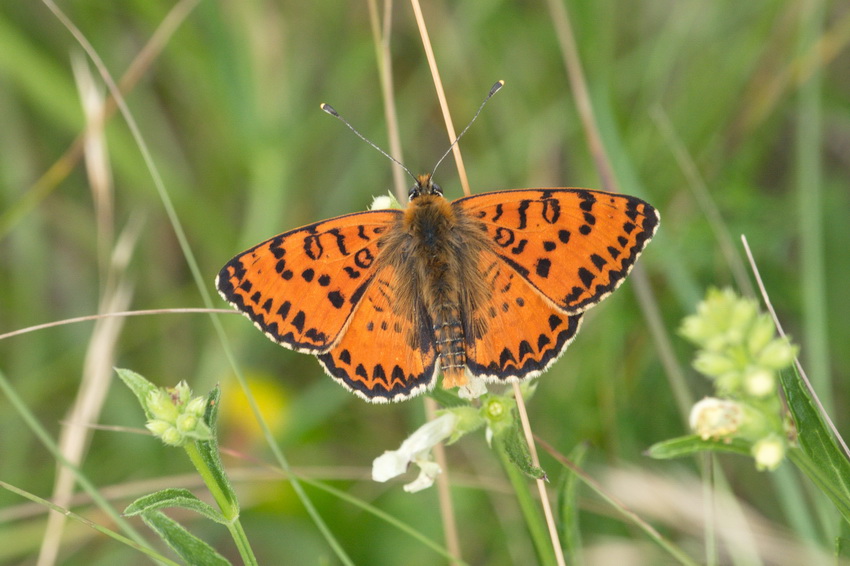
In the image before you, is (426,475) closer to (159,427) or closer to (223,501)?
(223,501)

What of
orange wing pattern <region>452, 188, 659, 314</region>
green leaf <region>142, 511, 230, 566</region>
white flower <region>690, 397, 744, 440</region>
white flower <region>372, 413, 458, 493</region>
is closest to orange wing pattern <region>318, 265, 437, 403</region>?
white flower <region>372, 413, 458, 493</region>

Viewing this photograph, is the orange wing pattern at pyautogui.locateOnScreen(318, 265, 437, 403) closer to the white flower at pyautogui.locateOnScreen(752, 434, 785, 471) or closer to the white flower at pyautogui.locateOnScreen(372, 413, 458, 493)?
the white flower at pyautogui.locateOnScreen(372, 413, 458, 493)

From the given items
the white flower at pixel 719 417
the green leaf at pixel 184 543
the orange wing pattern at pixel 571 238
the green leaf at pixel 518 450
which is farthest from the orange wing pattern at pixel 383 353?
the white flower at pixel 719 417

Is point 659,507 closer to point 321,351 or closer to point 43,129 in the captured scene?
point 321,351

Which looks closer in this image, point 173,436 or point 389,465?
point 173,436

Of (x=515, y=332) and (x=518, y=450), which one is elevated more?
(x=515, y=332)

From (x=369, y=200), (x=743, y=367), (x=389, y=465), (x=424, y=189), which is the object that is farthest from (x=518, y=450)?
(x=369, y=200)

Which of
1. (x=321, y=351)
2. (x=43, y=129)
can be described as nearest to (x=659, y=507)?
(x=321, y=351)
